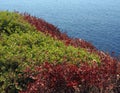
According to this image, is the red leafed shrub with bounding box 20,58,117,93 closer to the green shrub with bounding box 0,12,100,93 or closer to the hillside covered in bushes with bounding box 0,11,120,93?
the hillside covered in bushes with bounding box 0,11,120,93

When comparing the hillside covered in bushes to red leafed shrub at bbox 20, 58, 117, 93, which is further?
the hillside covered in bushes

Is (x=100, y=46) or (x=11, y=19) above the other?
(x=11, y=19)

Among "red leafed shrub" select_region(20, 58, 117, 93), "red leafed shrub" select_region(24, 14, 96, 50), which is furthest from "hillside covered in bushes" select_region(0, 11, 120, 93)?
"red leafed shrub" select_region(24, 14, 96, 50)

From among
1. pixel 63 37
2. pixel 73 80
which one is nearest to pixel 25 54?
pixel 73 80

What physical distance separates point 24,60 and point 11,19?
4004 millimetres

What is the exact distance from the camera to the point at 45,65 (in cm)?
947

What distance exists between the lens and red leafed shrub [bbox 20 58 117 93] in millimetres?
8484

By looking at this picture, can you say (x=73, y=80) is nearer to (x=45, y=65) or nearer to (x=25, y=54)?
(x=45, y=65)

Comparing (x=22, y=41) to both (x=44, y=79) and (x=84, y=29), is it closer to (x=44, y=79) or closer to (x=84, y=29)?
(x=44, y=79)

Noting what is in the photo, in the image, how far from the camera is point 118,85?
895cm

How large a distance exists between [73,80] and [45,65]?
111cm

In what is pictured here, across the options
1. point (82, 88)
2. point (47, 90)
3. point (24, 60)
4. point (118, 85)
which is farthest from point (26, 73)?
point (118, 85)

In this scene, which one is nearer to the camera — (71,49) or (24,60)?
(24,60)

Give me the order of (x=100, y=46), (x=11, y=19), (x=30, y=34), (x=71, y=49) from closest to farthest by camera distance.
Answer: (x=71, y=49) → (x=30, y=34) → (x=11, y=19) → (x=100, y=46)
